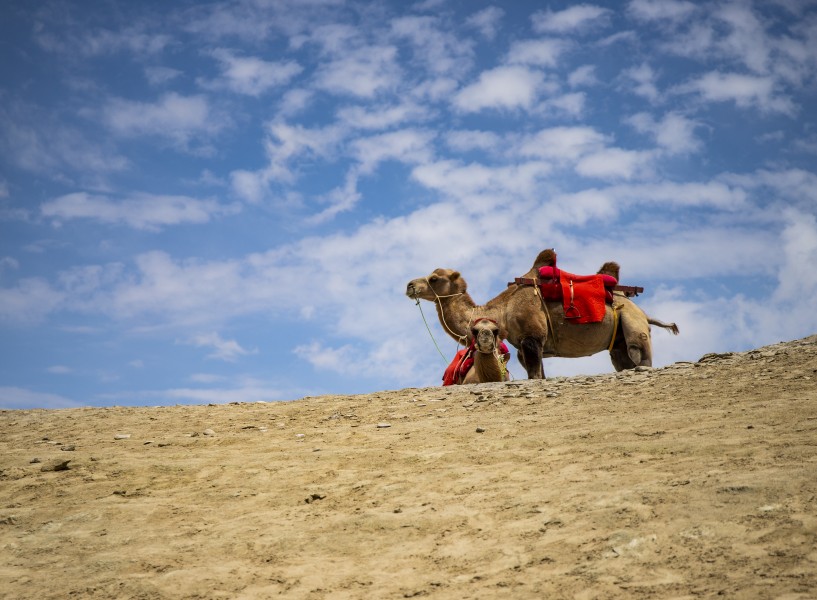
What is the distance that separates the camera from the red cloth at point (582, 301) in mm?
14125

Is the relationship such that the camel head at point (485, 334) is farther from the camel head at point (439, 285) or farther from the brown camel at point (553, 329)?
the camel head at point (439, 285)

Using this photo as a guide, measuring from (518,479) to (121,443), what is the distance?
5305mm

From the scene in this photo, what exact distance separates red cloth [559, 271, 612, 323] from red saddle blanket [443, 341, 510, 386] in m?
1.32

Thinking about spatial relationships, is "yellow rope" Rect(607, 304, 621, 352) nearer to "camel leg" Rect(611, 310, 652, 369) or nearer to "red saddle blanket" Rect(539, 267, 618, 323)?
"camel leg" Rect(611, 310, 652, 369)

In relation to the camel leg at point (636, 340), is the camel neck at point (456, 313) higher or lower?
higher

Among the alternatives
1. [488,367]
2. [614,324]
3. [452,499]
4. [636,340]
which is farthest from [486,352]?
[452,499]

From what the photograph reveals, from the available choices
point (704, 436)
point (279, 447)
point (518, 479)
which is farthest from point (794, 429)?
point (279, 447)

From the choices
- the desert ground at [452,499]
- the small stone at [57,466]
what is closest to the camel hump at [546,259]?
the desert ground at [452,499]

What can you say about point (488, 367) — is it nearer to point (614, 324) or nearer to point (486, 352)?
point (486, 352)

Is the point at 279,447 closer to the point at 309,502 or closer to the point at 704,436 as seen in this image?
the point at 309,502

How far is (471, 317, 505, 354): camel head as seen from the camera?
508 inches

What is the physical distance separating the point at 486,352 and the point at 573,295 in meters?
2.13

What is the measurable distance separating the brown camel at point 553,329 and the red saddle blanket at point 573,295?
0.49 feet

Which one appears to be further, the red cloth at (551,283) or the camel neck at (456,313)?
the camel neck at (456,313)
